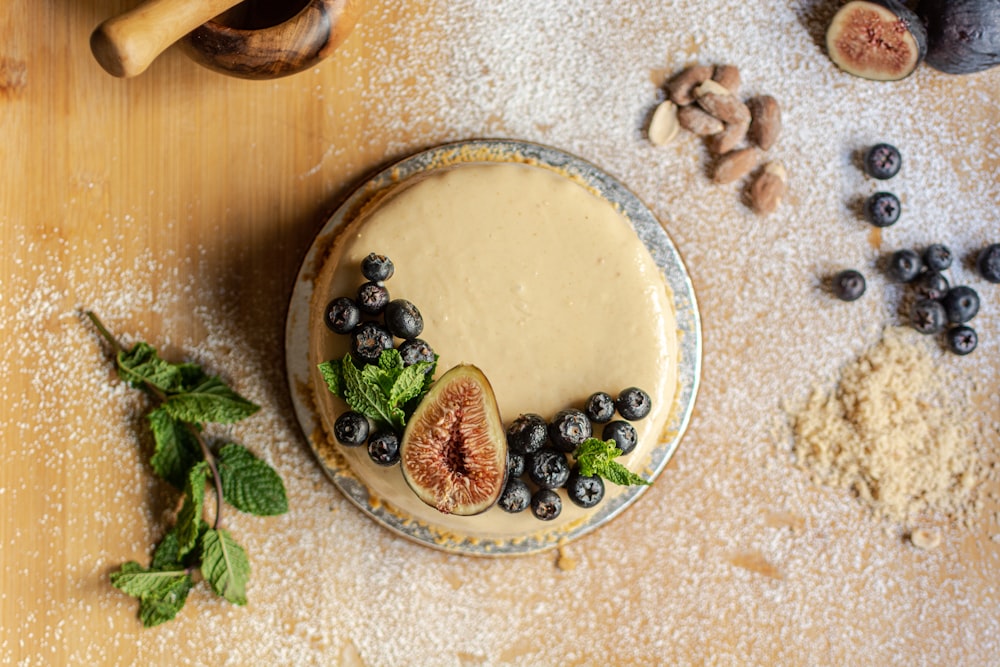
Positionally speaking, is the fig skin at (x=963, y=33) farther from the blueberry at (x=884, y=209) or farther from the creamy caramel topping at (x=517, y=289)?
the creamy caramel topping at (x=517, y=289)

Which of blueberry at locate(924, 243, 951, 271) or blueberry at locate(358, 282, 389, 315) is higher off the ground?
blueberry at locate(924, 243, 951, 271)

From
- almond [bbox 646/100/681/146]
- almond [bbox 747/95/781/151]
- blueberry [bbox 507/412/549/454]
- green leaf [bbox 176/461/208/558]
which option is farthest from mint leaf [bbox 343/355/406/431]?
almond [bbox 747/95/781/151]

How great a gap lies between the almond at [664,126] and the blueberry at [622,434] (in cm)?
Result: 76

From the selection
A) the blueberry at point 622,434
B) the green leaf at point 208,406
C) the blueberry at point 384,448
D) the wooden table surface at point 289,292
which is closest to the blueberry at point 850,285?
the wooden table surface at point 289,292

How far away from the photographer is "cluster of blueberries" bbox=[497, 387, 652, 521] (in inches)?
65.8

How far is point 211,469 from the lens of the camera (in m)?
1.95

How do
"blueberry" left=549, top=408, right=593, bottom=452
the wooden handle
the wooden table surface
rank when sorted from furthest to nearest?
the wooden table surface < "blueberry" left=549, top=408, right=593, bottom=452 < the wooden handle

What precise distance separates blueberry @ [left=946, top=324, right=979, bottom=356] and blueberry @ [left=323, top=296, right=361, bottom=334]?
1.47 m

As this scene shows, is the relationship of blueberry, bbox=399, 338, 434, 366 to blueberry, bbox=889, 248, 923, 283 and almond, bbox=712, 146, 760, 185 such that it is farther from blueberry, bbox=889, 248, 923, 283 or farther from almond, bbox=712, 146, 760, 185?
blueberry, bbox=889, 248, 923, 283

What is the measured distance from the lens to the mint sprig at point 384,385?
162 centimetres

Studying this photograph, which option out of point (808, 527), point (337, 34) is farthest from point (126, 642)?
point (808, 527)

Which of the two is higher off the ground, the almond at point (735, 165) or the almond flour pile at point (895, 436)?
the almond at point (735, 165)

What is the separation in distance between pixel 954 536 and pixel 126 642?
2.10 meters

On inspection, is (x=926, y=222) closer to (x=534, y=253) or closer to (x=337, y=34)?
(x=534, y=253)
